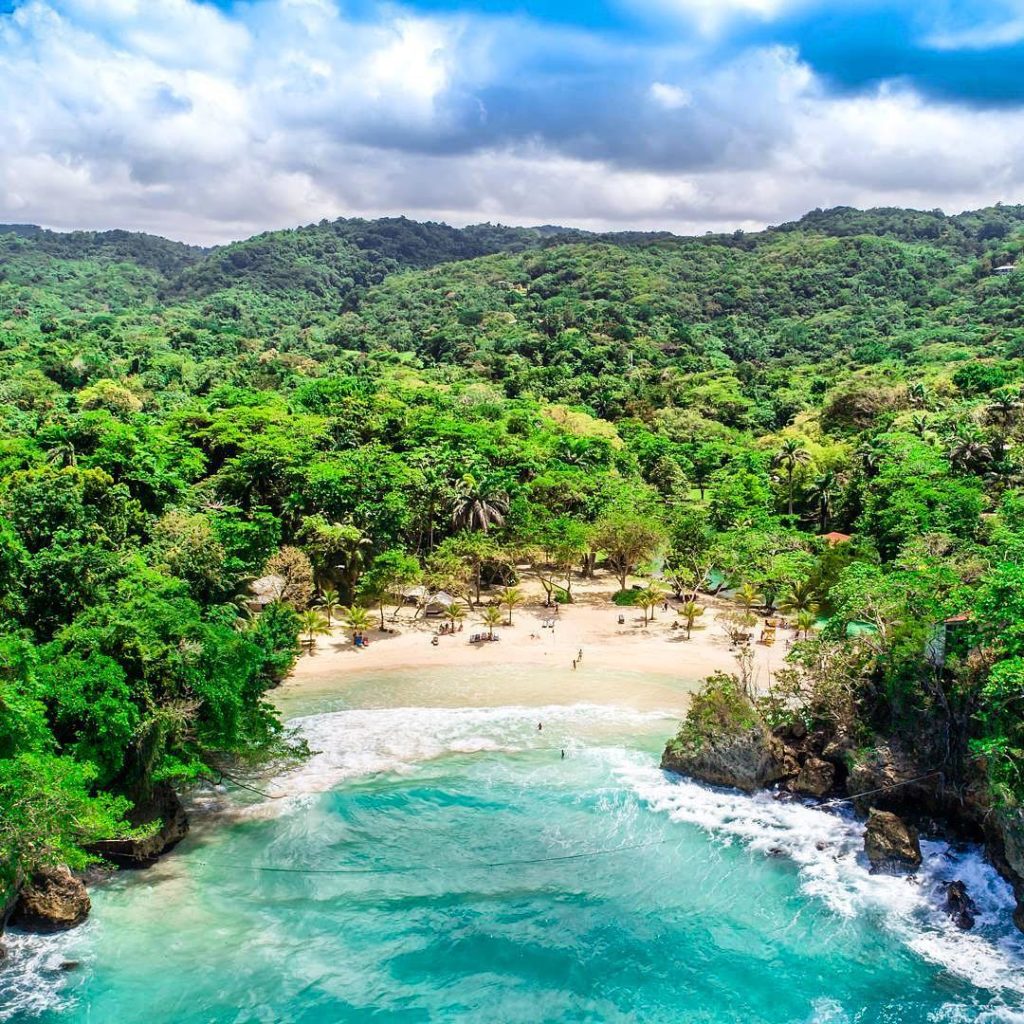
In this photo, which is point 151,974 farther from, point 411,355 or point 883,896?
point 411,355

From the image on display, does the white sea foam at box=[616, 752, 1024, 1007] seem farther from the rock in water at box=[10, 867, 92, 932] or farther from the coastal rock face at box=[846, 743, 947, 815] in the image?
the rock in water at box=[10, 867, 92, 932]

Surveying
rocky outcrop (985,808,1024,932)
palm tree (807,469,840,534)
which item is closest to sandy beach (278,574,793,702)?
rocky outcrop (985,808,1024,932)

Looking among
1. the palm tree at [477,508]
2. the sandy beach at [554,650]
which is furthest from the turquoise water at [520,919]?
the palm tree at [477,508]

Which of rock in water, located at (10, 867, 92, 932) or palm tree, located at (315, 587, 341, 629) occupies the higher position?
palm tree, located at (315, 587, 341, 629)

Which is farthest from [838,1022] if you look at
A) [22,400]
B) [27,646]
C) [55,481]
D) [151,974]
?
[22,400]

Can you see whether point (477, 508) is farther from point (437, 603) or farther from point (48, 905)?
point (48, 905)

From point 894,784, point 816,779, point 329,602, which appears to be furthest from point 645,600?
point 894,784
